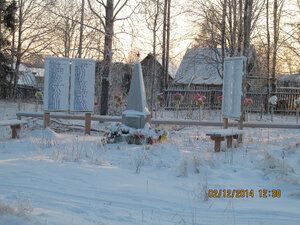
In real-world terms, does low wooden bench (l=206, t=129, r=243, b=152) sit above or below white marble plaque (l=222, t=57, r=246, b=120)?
below

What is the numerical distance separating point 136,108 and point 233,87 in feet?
8.28

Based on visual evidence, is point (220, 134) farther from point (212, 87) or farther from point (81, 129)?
point (212, 87)

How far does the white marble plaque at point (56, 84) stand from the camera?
8625mm

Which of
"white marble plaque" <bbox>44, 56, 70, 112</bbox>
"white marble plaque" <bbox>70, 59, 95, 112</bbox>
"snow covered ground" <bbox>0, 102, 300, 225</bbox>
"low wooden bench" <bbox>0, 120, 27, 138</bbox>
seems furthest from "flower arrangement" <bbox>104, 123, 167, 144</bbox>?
"low wooden bench" <bbox>0, 120, 27, 138</bbox>

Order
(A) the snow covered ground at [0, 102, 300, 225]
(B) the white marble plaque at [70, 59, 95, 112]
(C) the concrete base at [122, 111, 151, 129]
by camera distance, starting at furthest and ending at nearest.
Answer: (B) the white marble plaque at [70, 59, 95, 112] → (C) the concrete base at [122, 111, 151, 129] → (A) the snow covered ground at [0, 102, 300, 225]

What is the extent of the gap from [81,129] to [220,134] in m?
5.40

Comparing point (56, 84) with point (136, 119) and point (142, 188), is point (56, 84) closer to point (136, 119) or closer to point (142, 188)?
point (136, 119)

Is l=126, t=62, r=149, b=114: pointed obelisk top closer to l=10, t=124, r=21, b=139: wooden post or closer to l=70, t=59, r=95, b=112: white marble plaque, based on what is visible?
l=70, t=59, r=95, b=112: white marble plaque

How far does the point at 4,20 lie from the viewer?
2070cm

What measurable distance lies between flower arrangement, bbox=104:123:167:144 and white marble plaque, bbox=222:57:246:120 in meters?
1.87

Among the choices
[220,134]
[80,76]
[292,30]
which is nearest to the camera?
[220,134]

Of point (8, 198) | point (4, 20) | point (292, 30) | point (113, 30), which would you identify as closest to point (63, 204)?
point (8, 198)

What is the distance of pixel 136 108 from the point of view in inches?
313

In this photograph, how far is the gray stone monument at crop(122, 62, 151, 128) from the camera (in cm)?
777
